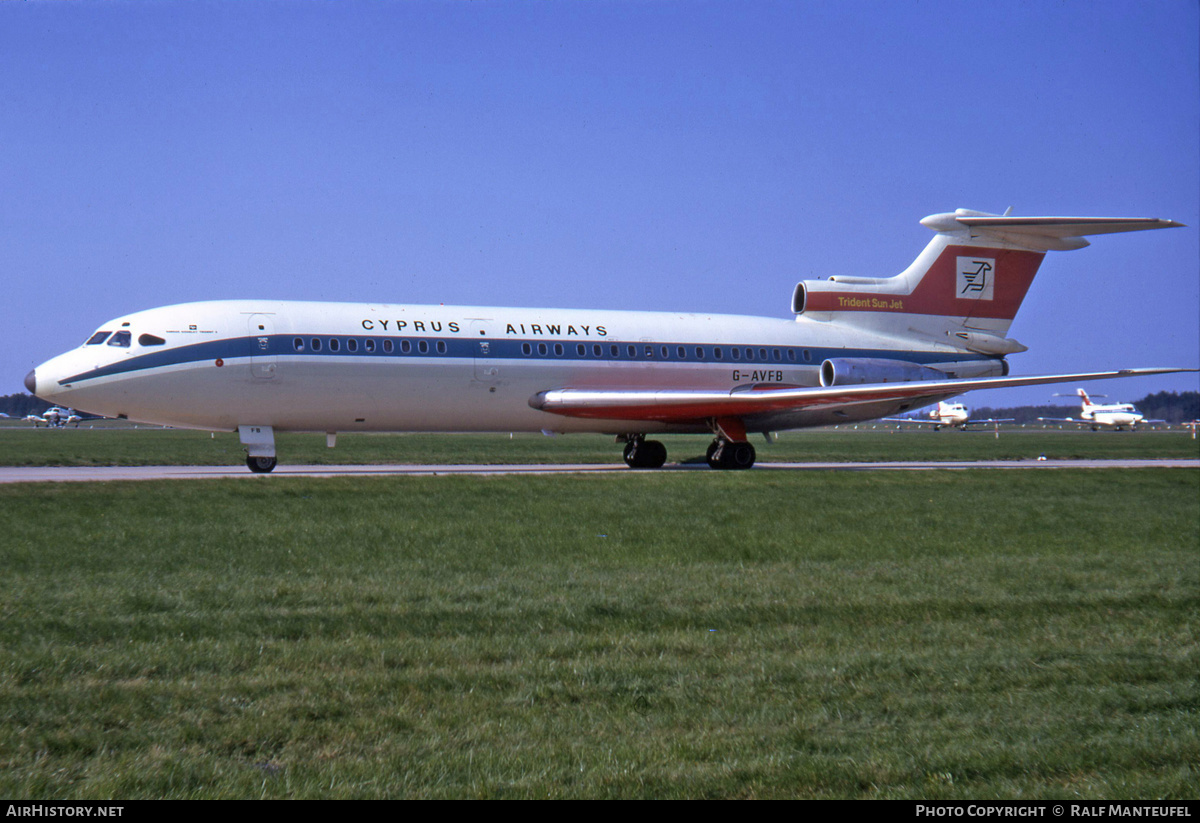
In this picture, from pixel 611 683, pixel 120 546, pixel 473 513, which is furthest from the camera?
pixel 473 513

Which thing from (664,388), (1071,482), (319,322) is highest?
(319,322)

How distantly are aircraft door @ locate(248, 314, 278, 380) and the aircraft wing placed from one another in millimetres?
6541

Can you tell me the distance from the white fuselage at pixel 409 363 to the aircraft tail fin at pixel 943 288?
45.1 inches

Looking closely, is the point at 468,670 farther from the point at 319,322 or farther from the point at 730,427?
the point at 730,427

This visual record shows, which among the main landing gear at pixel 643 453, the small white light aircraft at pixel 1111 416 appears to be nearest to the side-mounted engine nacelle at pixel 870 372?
the main landing gear at pixel 643 453

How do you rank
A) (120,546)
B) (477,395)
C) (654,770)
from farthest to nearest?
1. (477,395)
2. (120,546)
3. (654,770)

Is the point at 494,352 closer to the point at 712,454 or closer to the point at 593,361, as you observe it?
the point at 593,361

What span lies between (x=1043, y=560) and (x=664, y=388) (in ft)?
56.1

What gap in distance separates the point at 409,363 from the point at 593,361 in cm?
507

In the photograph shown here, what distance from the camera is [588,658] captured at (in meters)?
7.04

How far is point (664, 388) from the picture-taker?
2819cm

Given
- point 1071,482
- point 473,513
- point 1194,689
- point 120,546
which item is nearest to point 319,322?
point 473,513

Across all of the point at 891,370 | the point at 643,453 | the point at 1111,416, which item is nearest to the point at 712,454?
the point at 643,453

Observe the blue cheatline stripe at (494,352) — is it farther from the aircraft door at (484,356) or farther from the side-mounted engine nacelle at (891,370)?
the side-mounted engine nacelle at (891,370)
